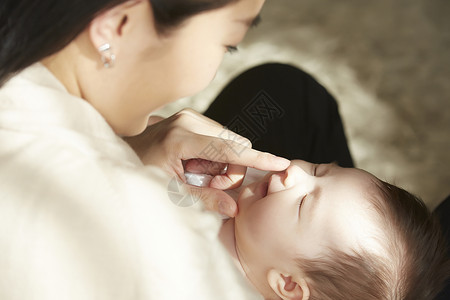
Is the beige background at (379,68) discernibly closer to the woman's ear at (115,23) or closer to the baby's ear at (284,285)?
the baby's ear at (284,285)

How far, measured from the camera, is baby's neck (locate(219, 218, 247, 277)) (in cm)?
81

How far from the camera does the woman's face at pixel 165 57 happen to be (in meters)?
0.55

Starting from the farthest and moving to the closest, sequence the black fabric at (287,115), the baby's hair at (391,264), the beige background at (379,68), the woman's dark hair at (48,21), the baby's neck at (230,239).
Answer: the beige background at (379,68) < the black fabric at (287,115) < the baby's neck at (230,239) < the baby's hair at (391,264) < the woman's dark hair at (48,21)

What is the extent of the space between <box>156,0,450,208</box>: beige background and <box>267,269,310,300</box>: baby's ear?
2.23ft

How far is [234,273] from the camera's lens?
729 mm

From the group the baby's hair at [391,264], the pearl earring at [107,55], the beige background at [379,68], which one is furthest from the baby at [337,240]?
the beige background at [379,68]

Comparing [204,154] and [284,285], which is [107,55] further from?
[284,285]

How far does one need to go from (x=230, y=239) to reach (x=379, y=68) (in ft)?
2.96

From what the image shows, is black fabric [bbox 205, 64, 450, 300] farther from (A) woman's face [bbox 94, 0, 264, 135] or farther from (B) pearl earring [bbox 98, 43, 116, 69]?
(B) pearl earring [bbox 98, 43, 116, 69]

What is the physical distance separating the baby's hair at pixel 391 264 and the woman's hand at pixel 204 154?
0.16m

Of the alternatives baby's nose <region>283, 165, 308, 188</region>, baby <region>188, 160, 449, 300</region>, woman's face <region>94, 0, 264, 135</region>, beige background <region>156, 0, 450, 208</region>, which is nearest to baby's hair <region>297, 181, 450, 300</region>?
baby <region>188, 160, 449, 300</region>

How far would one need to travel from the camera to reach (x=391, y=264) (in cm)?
72

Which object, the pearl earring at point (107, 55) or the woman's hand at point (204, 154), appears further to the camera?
the woman's hand at point (204, 154)

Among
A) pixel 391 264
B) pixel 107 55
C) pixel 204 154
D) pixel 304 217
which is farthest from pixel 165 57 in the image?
pixel 391 264
